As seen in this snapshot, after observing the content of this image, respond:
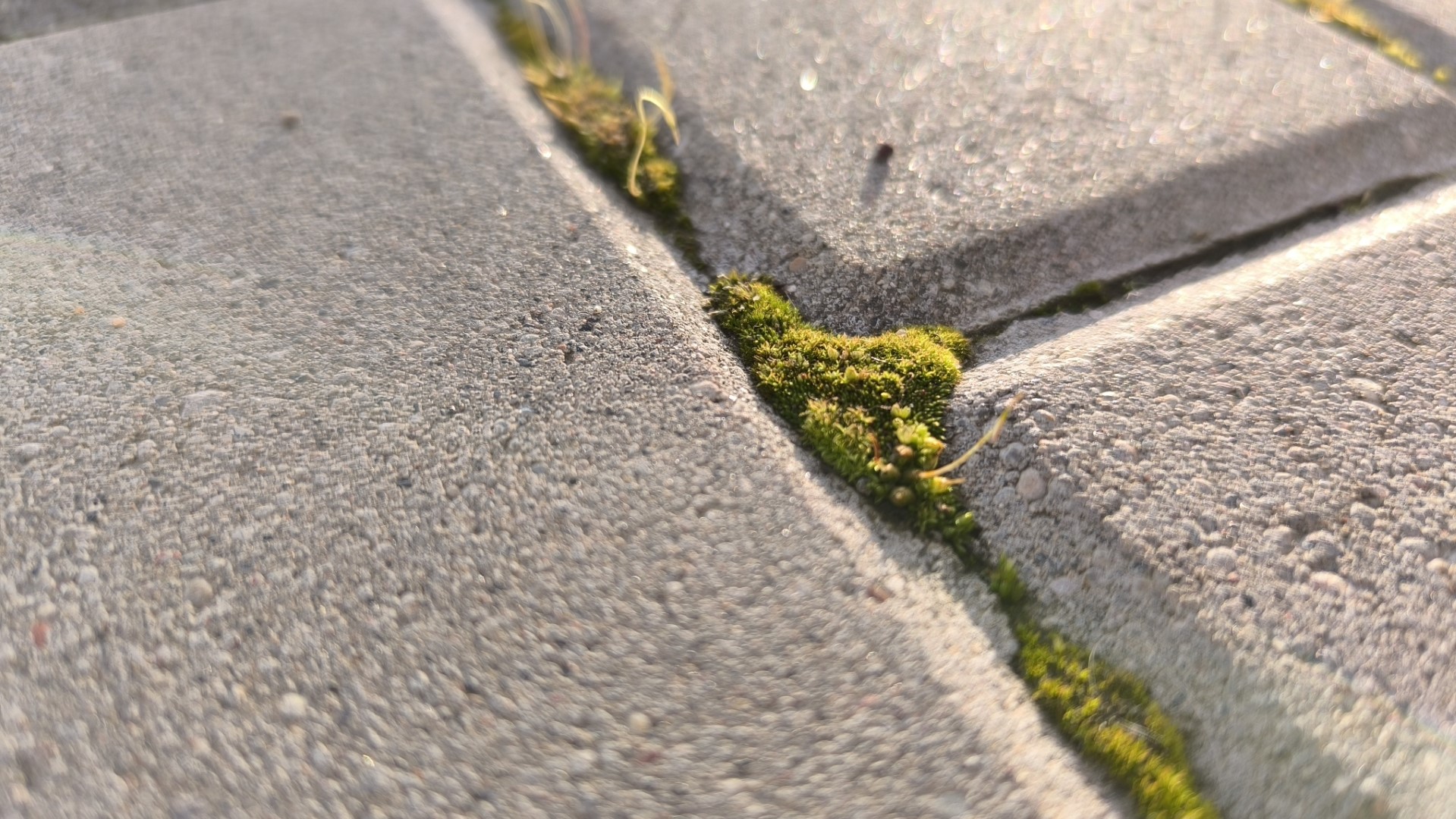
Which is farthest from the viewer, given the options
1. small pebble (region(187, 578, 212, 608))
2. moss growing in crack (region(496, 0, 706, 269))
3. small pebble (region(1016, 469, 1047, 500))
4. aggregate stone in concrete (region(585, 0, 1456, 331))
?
moss growing in crack (region(496, 0, 706, 269))

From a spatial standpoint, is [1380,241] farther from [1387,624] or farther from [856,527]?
[856,527]

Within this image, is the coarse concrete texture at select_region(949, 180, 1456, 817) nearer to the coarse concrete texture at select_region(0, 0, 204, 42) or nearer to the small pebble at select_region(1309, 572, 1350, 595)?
the small pebble at select_region(1309, 572, 1350, 595)

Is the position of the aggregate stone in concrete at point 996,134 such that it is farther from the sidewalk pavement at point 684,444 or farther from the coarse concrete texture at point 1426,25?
the coarse concrete texture at point 1426,25

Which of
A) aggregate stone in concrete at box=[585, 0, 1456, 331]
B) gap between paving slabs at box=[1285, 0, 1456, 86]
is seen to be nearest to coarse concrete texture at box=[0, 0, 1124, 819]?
aggregate stone in concrete at box=[585, 0, 1456, 331]

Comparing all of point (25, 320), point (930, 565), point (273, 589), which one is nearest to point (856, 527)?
point (930, 565)

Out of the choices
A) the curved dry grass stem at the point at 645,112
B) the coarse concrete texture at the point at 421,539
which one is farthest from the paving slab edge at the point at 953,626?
the curved dry grass stem at the point at 645,112

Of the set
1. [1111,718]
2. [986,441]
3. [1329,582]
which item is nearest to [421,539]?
[986,441]
